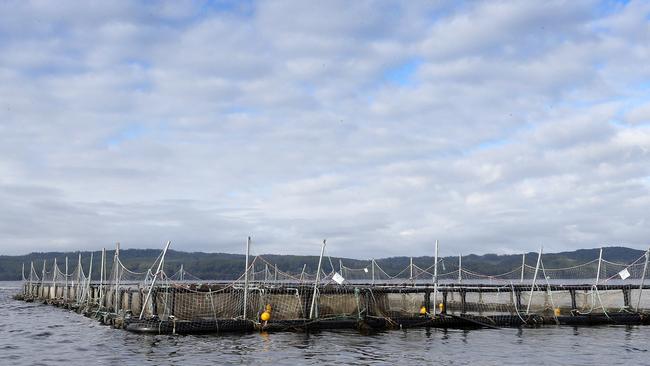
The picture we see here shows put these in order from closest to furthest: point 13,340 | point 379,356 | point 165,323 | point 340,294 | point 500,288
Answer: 1. point 379,356
2. point 165,323
3. point 13,340
4. point 340,294
5. point 500,288

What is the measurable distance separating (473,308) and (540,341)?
89.9 feet

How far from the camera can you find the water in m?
38.6

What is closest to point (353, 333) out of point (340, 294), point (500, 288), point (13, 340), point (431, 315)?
point (340, 294)

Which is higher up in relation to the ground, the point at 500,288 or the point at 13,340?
the point at 500,288

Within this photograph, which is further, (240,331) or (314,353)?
(240,331)

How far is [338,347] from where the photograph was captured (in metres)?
43.3

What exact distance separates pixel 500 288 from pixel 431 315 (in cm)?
1178

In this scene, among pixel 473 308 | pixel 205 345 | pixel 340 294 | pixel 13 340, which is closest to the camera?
pixel 205 345

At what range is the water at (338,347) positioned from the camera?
127ft

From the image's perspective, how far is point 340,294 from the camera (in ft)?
176

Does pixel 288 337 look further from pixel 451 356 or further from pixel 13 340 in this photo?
pixel 13 340

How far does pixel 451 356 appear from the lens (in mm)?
40812

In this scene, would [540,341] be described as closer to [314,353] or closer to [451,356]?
[451,356]

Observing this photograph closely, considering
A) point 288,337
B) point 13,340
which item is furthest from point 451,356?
point 13,340
